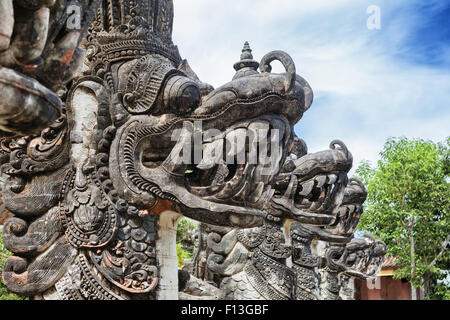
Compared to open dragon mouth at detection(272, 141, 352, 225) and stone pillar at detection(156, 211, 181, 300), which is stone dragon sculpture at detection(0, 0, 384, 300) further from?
open dragon mouth at detection(272, 141, 352, 225)

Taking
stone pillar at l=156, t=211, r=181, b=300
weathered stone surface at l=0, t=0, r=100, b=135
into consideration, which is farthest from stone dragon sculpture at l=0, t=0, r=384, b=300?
weathered stone surface at l=0, t=0, r=100, b=135

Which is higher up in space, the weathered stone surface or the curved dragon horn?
the curved dragon horn

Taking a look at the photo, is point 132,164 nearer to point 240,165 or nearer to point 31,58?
point 240,165

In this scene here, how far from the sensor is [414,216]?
21.1 metres

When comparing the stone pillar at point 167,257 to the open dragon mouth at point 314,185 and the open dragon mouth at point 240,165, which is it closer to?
the open dragon mouth at point 240,165

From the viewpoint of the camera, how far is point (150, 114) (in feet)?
13.9

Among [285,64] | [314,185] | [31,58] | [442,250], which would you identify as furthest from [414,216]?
[31,58]

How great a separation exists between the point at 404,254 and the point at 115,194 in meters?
18.7

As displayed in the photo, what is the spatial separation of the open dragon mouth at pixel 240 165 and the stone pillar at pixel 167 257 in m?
0.34

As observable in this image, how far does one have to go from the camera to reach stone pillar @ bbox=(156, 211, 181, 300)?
4.16 meters

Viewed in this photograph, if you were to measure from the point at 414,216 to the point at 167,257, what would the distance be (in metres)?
18.5

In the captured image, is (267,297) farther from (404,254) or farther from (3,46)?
(404,254)

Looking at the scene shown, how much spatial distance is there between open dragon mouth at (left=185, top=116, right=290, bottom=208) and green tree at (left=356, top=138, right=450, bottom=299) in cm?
1748
